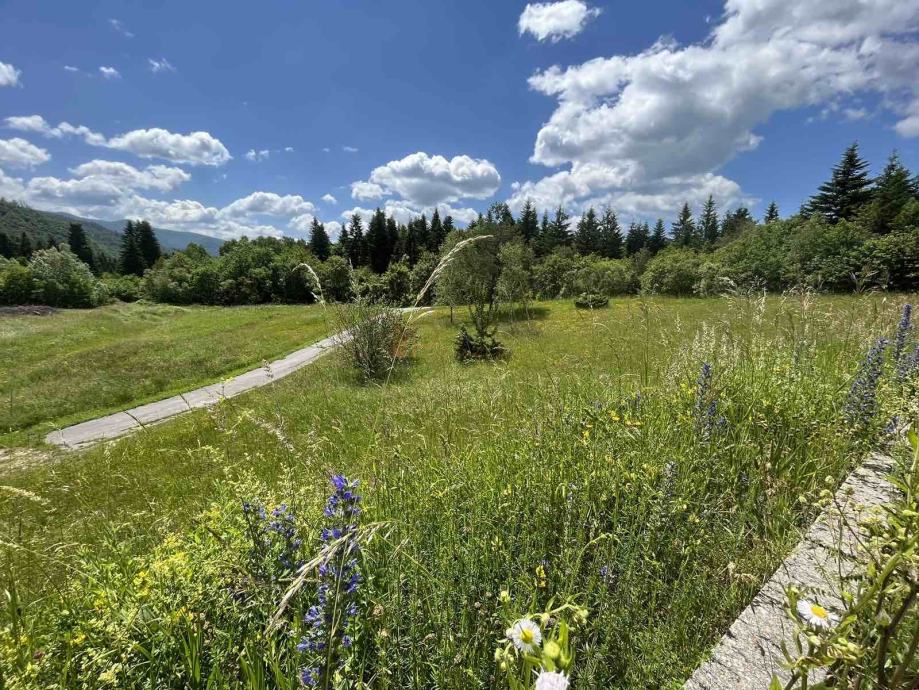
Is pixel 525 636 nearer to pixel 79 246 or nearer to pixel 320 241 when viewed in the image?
pixel 320 241

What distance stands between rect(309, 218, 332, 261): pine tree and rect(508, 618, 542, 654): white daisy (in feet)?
281

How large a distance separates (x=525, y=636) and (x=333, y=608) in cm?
62

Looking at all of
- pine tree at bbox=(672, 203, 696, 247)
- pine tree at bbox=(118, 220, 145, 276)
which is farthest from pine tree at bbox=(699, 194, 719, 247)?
pine tree at bbox=(118, 220, 145, 276)

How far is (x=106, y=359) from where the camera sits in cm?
1945

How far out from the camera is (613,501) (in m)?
2.43

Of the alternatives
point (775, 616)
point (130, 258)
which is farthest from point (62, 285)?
point (775, 616)

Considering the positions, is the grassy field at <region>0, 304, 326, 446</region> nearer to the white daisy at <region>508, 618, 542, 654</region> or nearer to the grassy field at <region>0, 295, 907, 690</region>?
the grassy field at <region>0, 295, 907, 690</region>

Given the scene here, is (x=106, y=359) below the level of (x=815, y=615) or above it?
below

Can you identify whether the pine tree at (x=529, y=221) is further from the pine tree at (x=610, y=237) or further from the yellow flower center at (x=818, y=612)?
the yellow flower center at (x=818, y=612)

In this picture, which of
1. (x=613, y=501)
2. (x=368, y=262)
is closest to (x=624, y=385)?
(x=613, y=501)

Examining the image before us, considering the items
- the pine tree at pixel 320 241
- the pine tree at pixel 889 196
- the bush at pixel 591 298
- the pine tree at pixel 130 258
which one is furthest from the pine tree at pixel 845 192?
the pine tree at pixel 130 258

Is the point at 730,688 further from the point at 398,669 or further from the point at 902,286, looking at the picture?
the point at 902,286

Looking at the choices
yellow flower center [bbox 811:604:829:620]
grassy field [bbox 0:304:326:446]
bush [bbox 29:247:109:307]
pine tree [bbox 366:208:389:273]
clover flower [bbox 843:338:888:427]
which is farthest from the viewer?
pine tree [bbox 366:208:389:273]

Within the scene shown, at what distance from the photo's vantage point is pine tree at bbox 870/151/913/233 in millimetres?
40219
